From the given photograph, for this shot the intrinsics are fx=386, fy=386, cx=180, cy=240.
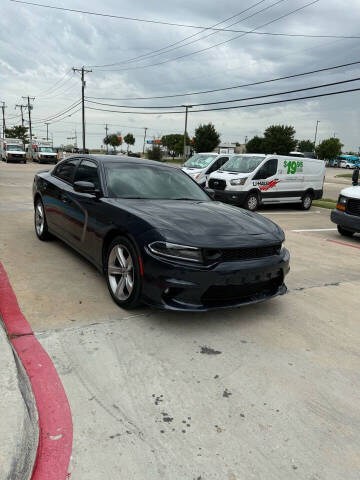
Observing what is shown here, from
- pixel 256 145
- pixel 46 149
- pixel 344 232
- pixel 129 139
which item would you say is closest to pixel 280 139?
pixel 256 145

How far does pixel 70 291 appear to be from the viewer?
4.24 m

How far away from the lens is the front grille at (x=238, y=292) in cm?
334

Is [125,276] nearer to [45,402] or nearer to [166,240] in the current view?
[166,240]

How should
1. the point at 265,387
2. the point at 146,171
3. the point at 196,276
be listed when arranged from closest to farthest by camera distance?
1. the point at 265,387
2. the point at 196,276
3. the point at 146,171

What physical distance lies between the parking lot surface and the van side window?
8.29 meters

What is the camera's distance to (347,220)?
8.20 m

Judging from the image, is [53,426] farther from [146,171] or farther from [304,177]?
[304,177]

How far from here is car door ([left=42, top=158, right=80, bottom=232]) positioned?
210 inches

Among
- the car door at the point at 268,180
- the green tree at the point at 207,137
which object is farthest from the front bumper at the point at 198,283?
the green tree at the point at 207,137

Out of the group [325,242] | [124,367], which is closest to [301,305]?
[124,367]

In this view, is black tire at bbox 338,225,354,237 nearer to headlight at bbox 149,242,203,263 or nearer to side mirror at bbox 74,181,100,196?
side mirror at bbox 74,181,100,196

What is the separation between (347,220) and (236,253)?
5.70 metres

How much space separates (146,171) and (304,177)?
10379mm

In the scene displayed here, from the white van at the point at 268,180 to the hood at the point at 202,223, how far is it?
305 inches
